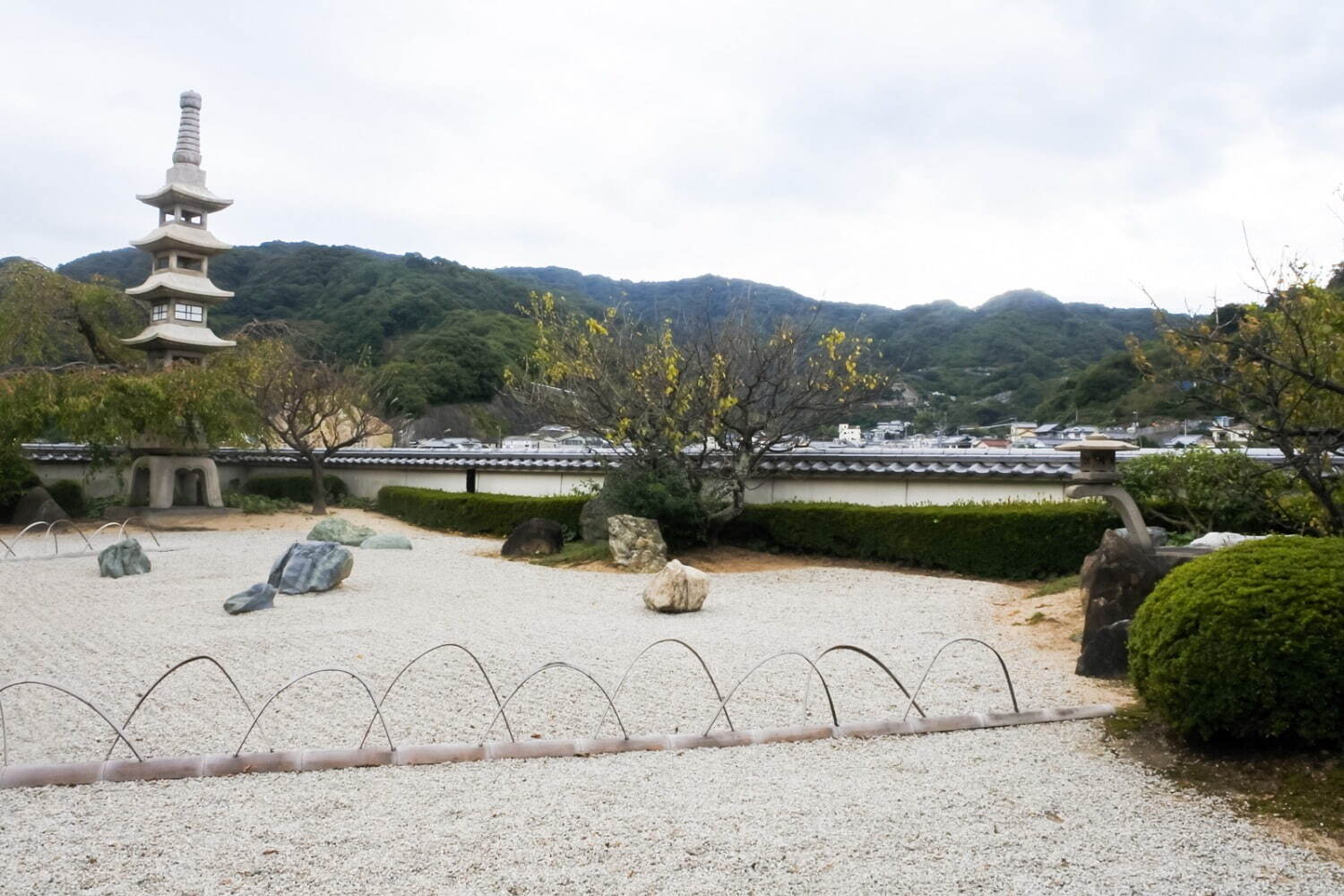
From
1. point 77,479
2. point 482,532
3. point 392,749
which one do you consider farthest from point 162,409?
point 392,749

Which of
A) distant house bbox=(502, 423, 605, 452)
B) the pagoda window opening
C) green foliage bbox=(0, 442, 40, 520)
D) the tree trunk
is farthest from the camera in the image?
distant house bbox=(502, 423, 605, 452)

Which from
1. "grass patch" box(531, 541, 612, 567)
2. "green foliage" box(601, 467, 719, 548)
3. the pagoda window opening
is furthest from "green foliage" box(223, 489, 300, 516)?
"green foliage" box(601, 467, 719, 548)

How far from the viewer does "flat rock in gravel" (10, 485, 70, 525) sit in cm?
1783

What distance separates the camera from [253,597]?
8.60 metres

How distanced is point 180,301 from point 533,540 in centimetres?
1144

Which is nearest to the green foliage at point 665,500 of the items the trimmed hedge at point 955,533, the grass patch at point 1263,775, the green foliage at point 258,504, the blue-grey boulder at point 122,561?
the trimmed hedge at point 955,533

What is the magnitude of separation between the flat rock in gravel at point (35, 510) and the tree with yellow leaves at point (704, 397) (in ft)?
35.4

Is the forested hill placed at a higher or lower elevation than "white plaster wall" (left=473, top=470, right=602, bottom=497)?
higher

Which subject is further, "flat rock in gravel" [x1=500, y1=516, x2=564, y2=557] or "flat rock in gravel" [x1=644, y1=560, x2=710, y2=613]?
"flat rock in gravel" [x1=500, y1=516, x2=564, y2=557]

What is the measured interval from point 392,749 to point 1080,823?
292 centimetres

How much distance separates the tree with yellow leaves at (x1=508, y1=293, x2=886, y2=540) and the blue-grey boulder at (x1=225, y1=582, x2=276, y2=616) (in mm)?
4995

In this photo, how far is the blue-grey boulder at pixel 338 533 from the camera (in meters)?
13.9

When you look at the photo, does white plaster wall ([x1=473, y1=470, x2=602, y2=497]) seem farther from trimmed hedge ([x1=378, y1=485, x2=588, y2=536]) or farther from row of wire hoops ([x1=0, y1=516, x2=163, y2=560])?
row of wire hoops ([x1=0, y1=516, x2=163, y2=560])

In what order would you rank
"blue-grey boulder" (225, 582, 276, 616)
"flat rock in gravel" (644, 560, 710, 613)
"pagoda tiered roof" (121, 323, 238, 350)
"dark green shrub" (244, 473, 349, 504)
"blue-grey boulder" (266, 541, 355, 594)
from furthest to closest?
"dark green shrub" (244, 473, 349, 504) < "pagoda tiered roof" (121, 323, 238, 350) < "blue-grey boulder" (266, 541, 355, 594) < "flat rock in gravel" (644, 560, 710, 613) < "blue-grey boulder" (225, 582, 276, 616)
